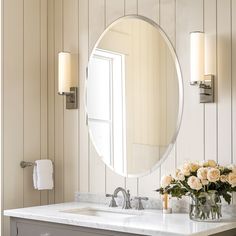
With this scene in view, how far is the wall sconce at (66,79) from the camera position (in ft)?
11.5

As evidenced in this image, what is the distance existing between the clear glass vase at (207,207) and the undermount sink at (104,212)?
46 centimetres

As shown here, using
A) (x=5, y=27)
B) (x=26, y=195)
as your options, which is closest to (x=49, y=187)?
(x=26, y=195)

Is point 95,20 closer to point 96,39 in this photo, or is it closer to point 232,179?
point 96,39

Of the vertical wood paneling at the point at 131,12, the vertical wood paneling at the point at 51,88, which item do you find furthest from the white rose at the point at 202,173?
the vertical wood paneling at the point at 51,88

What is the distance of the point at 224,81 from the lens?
2875 millimetres

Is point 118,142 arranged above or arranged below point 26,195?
above

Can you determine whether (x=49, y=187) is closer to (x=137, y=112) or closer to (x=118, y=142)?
(x=118, y=142)

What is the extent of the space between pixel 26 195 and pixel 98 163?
557 millimetres

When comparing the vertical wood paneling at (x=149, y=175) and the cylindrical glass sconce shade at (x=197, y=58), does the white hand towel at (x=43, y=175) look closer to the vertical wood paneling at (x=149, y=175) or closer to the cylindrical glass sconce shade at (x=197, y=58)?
the vertical wood paneling at (x=149, y=175)

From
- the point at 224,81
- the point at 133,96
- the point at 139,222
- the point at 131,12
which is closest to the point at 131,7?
the point at 131,12

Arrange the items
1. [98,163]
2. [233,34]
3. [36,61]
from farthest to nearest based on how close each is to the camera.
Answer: [36,61], [98,163], [233,34]

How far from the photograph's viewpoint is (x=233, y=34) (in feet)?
9.34

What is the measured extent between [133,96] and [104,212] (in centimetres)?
69

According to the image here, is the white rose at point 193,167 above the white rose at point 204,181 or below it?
above
